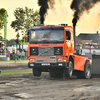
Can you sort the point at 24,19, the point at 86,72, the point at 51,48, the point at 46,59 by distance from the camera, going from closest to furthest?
1. the point at 51,48
2. the point at 46,59
3. the point at 86,72
4. the point at 24,19

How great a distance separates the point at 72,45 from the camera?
18.9m

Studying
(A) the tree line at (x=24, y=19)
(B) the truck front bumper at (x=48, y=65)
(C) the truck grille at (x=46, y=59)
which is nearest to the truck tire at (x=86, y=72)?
(B) the truck front bumper at (x=48, y=65)

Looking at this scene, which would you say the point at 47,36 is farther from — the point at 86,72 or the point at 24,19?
the point at 24,19

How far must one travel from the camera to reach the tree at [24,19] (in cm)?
9950

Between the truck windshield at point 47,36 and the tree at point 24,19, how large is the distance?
80.4 metres

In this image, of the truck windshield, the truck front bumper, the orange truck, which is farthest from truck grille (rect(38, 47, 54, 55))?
the truck front bumper

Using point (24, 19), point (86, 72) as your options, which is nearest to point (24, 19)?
point (24, 19)

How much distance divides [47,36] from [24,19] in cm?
8404

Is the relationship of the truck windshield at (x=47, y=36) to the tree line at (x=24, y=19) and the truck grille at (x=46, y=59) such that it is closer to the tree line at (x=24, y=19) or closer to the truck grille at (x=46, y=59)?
the truck grille at (x=46, y=59)

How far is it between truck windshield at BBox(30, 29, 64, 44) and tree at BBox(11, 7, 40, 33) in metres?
80.4

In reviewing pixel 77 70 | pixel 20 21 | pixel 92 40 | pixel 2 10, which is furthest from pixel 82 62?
pixel 92 40

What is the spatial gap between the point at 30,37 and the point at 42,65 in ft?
5.31

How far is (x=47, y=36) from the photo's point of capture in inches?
712

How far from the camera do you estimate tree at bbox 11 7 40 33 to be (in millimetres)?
99500
